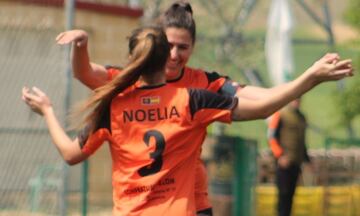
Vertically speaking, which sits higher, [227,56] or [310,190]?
[227,56]

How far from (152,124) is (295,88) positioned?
0.69 meters

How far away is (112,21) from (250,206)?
3.41 meters

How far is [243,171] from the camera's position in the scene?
1493 centimetres

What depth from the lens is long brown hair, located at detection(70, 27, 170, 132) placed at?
6031 millimetres

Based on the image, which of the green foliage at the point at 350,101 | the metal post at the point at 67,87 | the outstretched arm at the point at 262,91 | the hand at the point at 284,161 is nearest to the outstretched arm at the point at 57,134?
the outstretched arm at the point at 262,91

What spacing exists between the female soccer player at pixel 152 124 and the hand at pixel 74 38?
1.14 ft

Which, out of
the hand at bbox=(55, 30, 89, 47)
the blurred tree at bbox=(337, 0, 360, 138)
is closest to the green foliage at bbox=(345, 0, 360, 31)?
the blurred tree at bbox=(337, 0, 360, 138)

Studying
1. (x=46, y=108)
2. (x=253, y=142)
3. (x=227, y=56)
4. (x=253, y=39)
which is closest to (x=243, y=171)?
(x=253, y=142)

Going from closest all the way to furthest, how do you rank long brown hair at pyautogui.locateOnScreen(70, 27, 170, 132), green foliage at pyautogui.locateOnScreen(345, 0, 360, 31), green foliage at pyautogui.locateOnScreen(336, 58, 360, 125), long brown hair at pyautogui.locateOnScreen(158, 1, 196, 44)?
long brown hair at pyautogui.locateOnScreen(70, 27, 170, 132) → long brown hair at pyautogui.locateOnScreen(158, 1, 196, 44) → green foliage at pyautogui.locateOnScreen(345, 0, 360, 31) → green foliage at pyautogui.locateOnScreen(336, 58, 360, 125)

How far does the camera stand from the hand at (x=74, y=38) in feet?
20.8

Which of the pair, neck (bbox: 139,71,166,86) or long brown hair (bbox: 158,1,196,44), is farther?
long brown hair (bbox: 158,1,196,44)

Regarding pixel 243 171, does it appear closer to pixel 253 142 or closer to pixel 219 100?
pixel 253 142

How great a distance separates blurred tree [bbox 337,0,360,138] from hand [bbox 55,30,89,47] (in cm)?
1356

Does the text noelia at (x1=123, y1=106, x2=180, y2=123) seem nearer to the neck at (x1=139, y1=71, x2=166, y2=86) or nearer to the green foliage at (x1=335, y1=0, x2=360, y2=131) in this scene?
the neck at (x1=139, y1=71, x2=166, y2=86)
